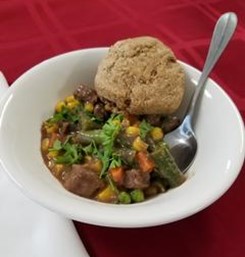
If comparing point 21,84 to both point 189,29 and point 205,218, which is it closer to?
point 205,218

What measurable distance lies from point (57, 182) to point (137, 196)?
166 mm

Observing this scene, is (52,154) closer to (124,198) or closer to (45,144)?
(45,144)

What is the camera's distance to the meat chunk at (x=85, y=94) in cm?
111

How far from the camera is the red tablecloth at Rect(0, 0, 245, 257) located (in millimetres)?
904

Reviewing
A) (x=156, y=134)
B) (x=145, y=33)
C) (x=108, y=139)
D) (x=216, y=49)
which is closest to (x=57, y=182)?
(x=108, y=139)

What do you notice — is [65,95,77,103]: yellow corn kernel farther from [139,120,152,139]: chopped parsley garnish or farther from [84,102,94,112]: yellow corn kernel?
[139,120,152,139]: chopped parsley garnish

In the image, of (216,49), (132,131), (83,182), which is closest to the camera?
(83,182)

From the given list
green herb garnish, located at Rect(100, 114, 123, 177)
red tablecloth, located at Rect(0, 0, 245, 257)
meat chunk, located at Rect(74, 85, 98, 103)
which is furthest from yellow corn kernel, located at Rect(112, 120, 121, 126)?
red tablecloth, located at Rect(0, 0, 245, 257)

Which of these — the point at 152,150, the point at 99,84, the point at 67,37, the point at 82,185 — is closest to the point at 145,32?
the point at 67,37

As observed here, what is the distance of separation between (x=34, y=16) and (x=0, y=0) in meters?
0.18

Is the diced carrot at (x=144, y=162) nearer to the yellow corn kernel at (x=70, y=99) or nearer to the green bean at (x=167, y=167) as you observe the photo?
the green bean at (x=167, y=167)

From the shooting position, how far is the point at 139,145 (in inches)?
38.4

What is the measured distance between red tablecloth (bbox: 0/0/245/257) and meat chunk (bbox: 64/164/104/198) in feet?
0.22

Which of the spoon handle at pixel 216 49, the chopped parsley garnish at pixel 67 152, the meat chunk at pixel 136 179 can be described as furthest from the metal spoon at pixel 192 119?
the chopped parsley garnish at pixel 67 152
